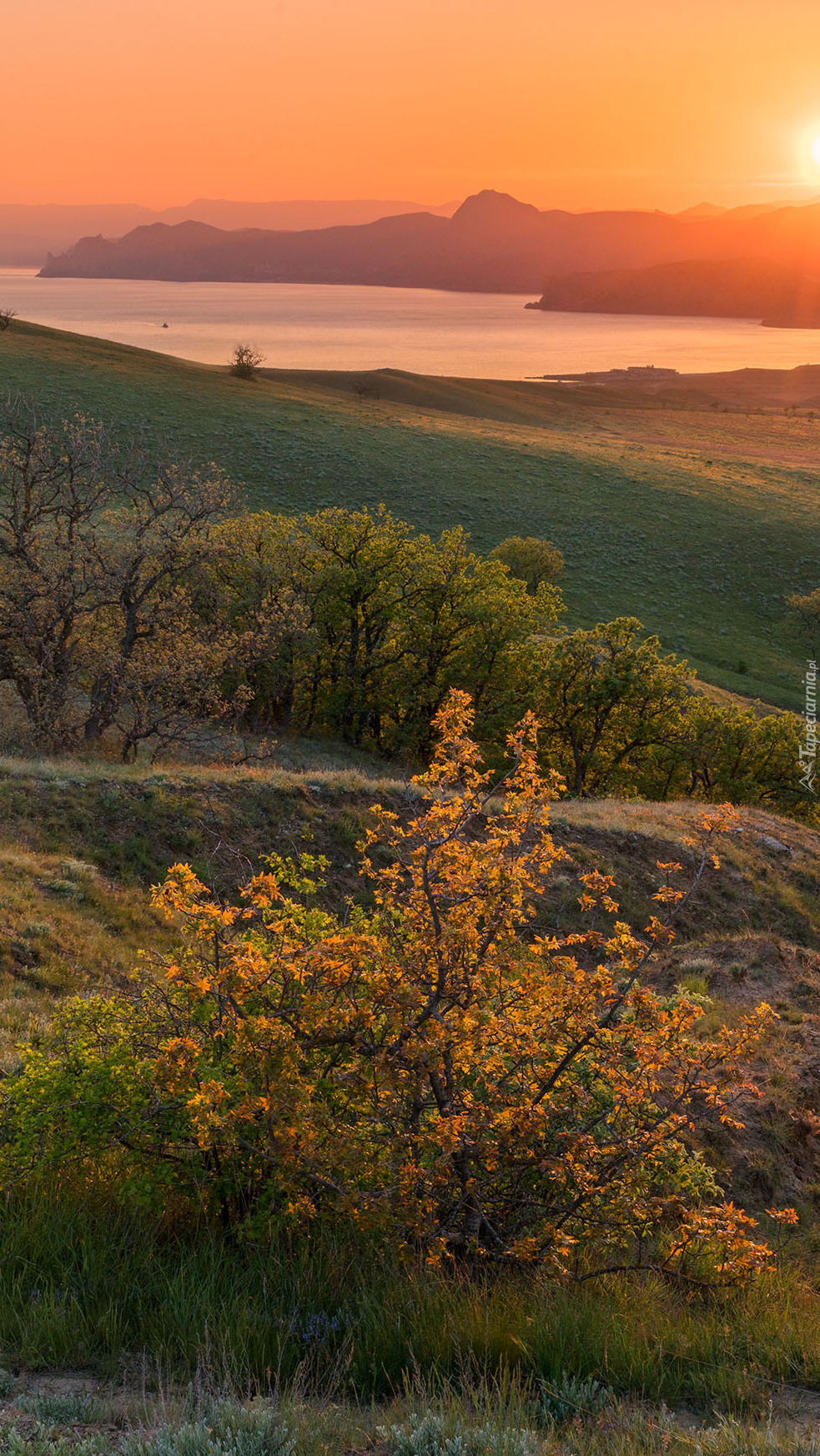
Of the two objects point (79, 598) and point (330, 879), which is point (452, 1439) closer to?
point (330, 879)

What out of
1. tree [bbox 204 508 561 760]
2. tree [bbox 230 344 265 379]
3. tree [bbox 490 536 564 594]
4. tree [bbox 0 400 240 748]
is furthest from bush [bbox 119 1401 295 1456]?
tree [bbox 230 344 265 379]

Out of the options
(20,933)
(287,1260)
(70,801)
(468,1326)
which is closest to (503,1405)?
(468,1326)

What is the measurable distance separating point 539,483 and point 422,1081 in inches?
3055

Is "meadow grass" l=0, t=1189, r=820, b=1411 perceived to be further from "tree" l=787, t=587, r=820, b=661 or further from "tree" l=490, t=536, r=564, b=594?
"tree" l=787, t=587, r=820, b=661

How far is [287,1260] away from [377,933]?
212 centimetres

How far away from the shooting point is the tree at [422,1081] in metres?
5.00

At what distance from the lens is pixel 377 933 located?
6332 millimetres

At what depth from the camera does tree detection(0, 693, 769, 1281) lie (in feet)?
16.4

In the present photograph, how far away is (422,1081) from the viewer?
209 inches

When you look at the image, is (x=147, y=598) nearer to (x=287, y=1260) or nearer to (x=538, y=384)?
(x=287, y=1260)

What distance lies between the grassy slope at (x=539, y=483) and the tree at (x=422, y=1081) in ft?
156

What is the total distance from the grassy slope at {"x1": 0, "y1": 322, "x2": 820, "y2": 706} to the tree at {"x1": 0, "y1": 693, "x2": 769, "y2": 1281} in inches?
1866

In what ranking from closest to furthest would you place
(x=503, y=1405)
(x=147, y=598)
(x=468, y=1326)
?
(x=503, y=1405), (x=468, y=1326), (x=147, y=598)

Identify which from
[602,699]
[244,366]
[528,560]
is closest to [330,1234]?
[602,699]
